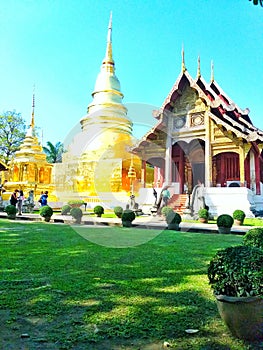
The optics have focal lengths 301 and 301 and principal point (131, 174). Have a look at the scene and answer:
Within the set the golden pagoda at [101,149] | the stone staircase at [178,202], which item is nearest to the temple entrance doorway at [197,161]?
the golden pagoda at [101,149]

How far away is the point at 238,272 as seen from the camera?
2518 mm

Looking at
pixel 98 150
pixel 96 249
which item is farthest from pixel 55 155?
pixel 96 249

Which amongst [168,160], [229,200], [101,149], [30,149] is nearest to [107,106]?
[101,149]

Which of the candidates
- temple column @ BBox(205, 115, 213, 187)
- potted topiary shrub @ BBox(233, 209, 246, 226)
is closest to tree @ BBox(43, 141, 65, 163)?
temple column @ BBox(205, 115, 213, 187)

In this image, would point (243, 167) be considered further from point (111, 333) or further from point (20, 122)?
point (20, 122)

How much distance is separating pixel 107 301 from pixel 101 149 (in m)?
22.1

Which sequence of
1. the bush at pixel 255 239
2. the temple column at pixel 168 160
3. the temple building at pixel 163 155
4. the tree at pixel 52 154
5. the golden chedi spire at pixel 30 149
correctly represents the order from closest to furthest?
the bush at pixel 255 239 < the temple building at pixel 163 155 < the temple column at pixel 168 160 < the golden chedi spire at pixel 30 149 < the tree at pixel 52 154

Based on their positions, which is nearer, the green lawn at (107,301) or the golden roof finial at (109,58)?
the green lawn at (107,301)

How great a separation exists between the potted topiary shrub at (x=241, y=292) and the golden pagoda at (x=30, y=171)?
2528 cm

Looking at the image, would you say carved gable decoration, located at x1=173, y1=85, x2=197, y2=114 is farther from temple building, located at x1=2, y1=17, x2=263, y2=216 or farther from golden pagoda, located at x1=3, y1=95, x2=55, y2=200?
golden pagoda, located at x1=3, y1=95, x2=55, y2=200

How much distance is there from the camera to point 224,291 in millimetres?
2592

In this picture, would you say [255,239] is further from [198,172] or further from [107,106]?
[107,106]

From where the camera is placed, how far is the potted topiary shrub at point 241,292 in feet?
7.93

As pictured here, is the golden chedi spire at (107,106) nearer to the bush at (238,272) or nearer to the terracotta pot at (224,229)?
the terracotta pot at (224,229)
